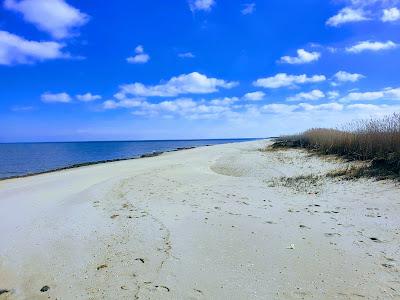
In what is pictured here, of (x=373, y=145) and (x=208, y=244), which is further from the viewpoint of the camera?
(x=373, y=145)

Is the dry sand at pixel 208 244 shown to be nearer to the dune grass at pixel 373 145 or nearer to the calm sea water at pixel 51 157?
the dune grass at pixel 373 145

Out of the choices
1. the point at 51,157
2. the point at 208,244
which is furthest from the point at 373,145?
the point at 51,157

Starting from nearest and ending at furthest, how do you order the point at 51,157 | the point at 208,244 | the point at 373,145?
1. the point at 208,244
2. the point at 373,145
3. the point at 51,157

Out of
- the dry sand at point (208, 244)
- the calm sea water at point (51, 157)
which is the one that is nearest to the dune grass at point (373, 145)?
the dry sand at point (208, 244)

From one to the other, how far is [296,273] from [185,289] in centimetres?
133

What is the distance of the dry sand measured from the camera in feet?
13.6

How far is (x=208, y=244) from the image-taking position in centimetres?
554

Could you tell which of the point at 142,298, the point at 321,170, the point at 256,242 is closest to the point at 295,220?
the point at 256,242

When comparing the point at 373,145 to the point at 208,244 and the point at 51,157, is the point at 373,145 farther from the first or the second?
the point at 51,157

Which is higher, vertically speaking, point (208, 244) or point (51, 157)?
point (208, 244)

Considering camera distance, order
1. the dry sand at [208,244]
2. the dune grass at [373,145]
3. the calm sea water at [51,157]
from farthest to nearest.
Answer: the calm sea water at [51,157], the dune grass at [373,145], the dry sand at [208,244]

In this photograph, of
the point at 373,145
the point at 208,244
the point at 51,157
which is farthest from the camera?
the point at 51,157

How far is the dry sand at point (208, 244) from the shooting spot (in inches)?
163

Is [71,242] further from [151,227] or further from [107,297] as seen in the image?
[107,297]
